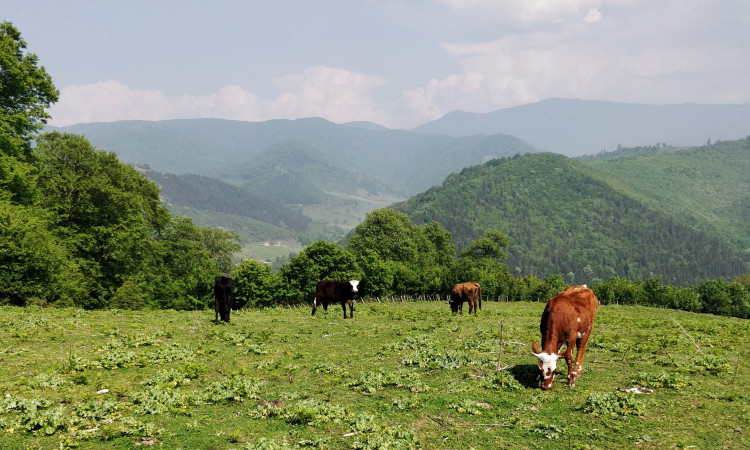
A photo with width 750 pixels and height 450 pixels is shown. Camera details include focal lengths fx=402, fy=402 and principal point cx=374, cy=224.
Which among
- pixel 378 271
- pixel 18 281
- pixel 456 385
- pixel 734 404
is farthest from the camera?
pixel 378 271

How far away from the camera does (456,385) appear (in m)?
13.8

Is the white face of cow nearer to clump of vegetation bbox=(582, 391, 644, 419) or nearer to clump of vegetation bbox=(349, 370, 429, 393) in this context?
clump of vegetation bbox=(582, 391, 644, 419)

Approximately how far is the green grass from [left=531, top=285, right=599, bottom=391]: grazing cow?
0.56 m

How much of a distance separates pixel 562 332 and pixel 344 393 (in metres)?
7.79

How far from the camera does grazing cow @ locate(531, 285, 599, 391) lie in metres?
13.4

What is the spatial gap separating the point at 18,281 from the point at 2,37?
63.8 ft

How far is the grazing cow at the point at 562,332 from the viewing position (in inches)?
526

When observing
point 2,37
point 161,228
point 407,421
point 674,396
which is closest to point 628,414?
point 674,396

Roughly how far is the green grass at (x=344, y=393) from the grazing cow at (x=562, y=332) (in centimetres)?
56

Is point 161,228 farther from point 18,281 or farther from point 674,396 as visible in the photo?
point 674,396

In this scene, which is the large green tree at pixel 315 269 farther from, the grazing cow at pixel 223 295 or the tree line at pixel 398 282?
the grazing cow at pixel 223 295

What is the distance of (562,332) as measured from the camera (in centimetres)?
1402

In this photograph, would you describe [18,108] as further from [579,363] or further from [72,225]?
[579,363]

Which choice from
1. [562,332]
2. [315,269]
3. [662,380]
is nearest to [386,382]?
[562,332]
